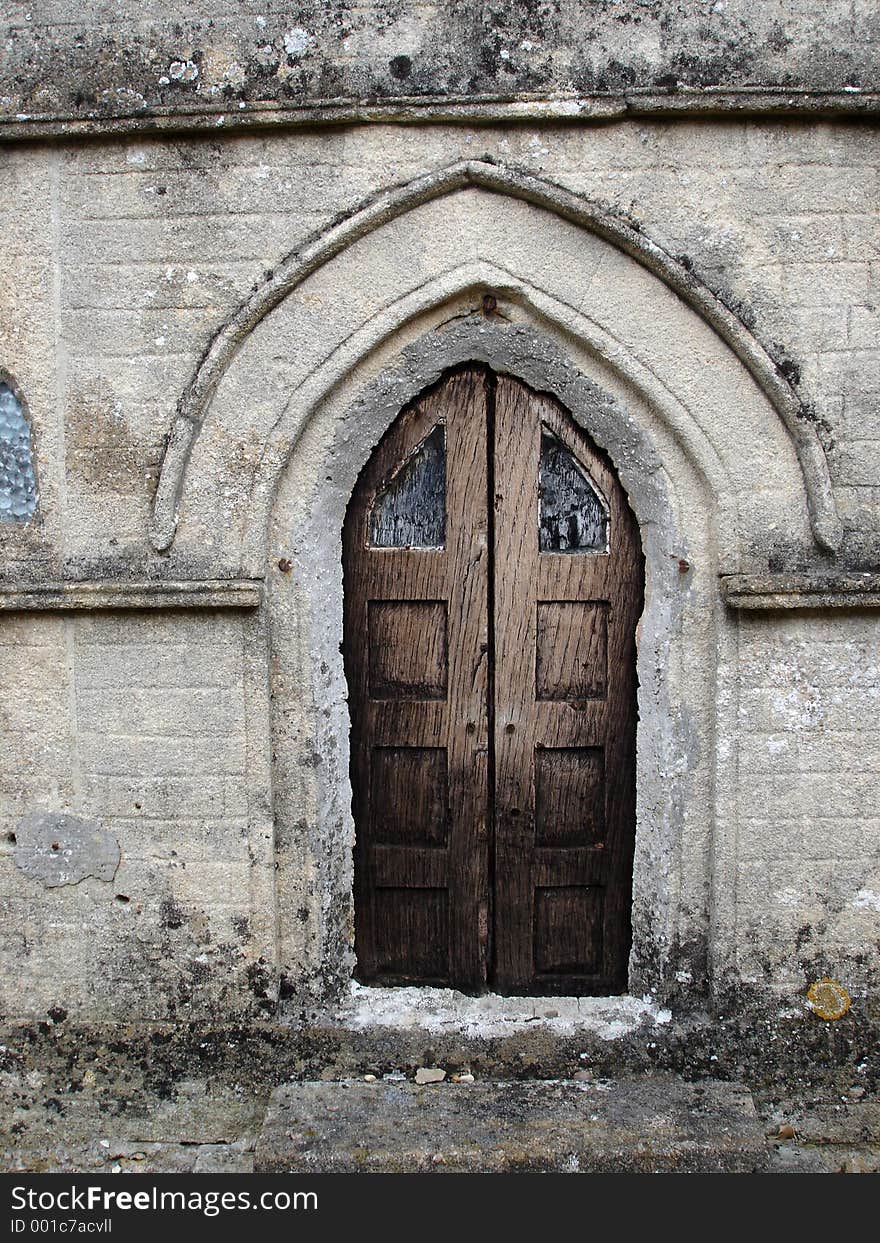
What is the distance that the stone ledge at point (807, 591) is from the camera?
9.31ft

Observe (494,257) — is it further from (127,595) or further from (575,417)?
(127,595)

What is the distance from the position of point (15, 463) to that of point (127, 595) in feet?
1.89

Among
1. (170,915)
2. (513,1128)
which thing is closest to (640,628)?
(513,1128)

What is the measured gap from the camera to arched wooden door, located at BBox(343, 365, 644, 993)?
123 inches

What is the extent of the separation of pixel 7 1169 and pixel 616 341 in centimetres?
310

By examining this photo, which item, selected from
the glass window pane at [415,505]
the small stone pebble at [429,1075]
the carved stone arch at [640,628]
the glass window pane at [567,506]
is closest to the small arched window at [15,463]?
the carved stone arch at [640,628]

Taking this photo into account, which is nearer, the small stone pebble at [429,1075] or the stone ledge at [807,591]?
the stone ledge at [807,591]

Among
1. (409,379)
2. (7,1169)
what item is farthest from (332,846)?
(409,379)

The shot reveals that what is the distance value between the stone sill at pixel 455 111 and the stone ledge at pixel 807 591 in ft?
4.43

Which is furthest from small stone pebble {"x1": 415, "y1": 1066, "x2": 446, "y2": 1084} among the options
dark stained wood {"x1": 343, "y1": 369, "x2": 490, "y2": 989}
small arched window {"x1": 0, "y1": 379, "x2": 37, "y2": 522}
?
small arched window {"x1": 0, "y1": 379, "x2": 37, "y2": 522}

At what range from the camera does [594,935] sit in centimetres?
330

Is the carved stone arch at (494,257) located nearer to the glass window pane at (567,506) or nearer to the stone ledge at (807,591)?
the stone ledge at (807,591)

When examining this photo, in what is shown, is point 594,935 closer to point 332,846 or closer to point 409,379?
point 332,846

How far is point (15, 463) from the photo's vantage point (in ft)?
9.87
